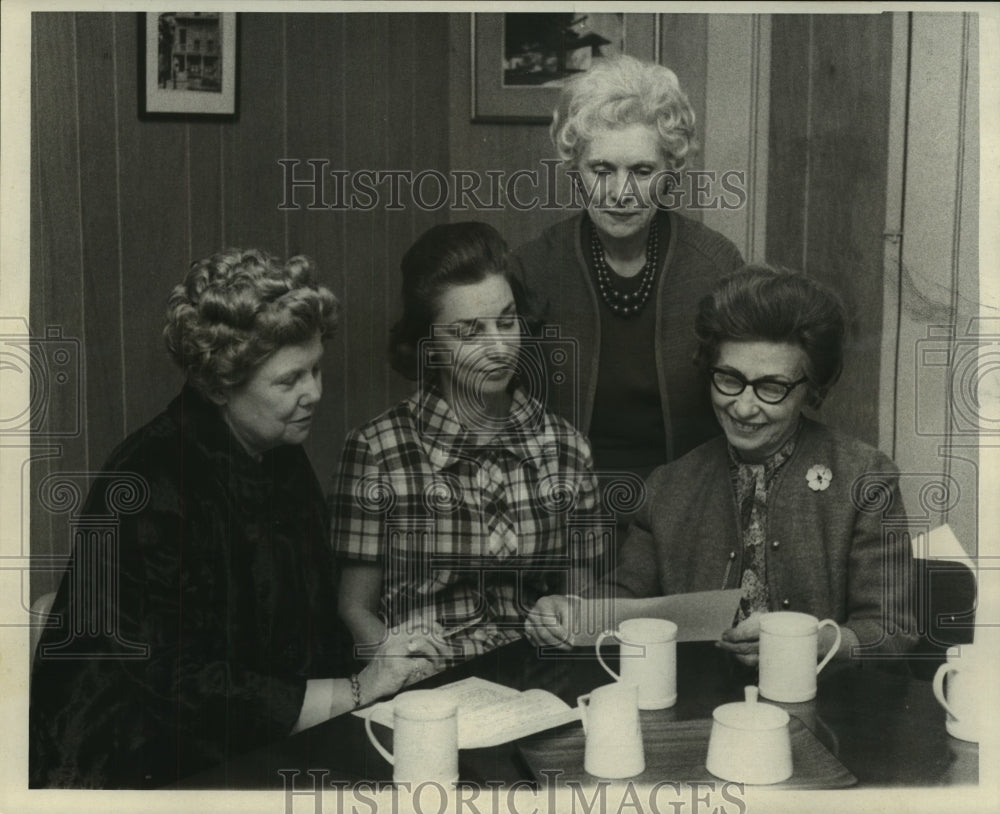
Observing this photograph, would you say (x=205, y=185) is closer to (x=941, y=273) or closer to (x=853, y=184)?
(x=853, y=184)

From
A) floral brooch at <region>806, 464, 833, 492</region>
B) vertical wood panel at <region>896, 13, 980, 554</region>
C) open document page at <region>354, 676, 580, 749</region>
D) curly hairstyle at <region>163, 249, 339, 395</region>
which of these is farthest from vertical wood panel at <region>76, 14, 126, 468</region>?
vertical wood panel at <region>896, 13, 980, 554</region>

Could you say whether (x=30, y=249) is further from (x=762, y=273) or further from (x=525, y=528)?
(x=762, y=273)

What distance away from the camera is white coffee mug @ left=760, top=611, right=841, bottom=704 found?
5.15 feet

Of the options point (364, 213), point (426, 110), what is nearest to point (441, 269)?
point (364, 213)

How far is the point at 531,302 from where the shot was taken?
173cm

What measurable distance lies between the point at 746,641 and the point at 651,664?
0.23 m

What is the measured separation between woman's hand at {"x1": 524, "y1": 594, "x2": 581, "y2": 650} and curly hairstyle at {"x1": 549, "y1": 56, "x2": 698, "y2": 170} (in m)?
0.74

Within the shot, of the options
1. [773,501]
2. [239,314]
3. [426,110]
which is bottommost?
[773,501]

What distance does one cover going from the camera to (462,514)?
1759 mm

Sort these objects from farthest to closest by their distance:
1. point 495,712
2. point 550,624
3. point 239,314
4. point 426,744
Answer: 1. point 550,624
2. point 239,314
3. point 495,712
4. point 426,744

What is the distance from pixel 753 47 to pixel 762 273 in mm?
366

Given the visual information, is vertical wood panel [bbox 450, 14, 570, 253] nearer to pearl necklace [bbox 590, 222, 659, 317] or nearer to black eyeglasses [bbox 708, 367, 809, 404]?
pearl necklace [bbox 590, 222, 659, 317]

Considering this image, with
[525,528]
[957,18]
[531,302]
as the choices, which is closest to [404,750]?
[525,528]

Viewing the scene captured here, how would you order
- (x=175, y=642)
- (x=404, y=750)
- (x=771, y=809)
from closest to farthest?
(x=404, y=750)
(x=771, y=809)
(x=175, y=642)
